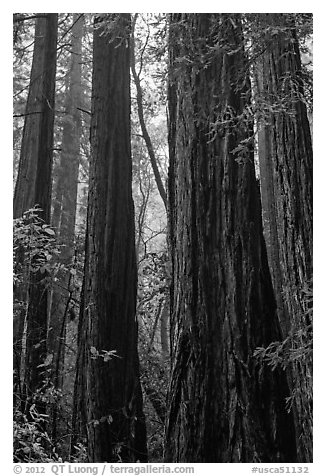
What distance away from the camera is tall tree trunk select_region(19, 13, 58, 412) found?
5453 millimetres

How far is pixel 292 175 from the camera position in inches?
146

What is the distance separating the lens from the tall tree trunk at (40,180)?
5.45m

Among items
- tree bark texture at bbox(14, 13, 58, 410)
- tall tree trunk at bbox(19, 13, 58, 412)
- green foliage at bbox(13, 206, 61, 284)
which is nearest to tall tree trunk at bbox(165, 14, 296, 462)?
green foliage at bbox(13, 206, 61, 284)

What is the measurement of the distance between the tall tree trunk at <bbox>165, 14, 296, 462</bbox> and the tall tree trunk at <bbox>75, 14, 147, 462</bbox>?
1243mm

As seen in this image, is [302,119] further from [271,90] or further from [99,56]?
[99,56]

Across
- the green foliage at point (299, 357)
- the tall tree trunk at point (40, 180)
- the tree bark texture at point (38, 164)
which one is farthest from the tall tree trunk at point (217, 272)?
the tree bark texture at point (38, 164)

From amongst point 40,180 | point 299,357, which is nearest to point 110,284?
point 40,180

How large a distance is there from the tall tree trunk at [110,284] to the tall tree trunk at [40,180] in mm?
551

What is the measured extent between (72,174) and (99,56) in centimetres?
345

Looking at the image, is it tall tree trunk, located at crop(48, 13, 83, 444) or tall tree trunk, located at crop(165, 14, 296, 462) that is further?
tall tree trunk, located at crop(48, 13, 83, 444)

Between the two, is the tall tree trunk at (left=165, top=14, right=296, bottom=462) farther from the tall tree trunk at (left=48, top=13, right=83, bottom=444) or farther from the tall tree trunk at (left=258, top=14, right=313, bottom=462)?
the tall tree trunk at (left=48, top=13, right=83, bottom=444)

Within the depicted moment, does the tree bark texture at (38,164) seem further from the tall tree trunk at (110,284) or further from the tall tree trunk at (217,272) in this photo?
the tall tree trunk at (217,272)
